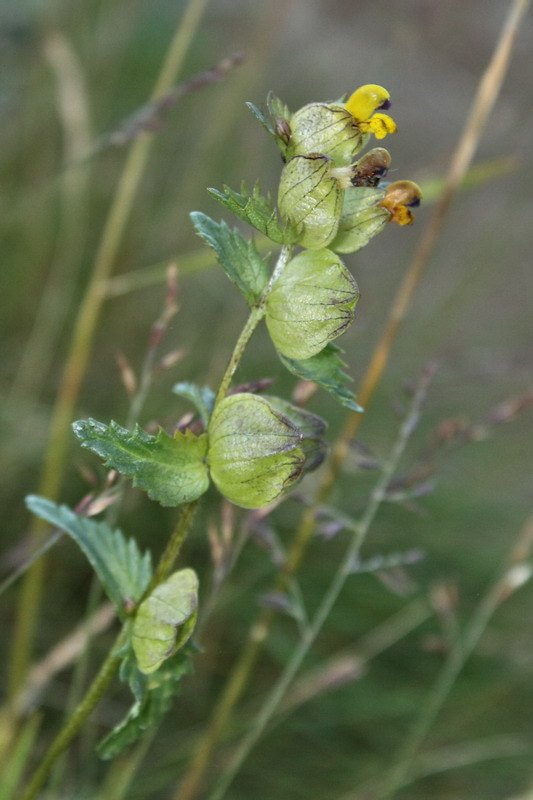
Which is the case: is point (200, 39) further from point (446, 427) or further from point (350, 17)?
point (446, 427)

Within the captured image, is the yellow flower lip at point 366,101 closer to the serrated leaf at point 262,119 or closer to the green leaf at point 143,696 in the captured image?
the serrated leaf at point 262,119

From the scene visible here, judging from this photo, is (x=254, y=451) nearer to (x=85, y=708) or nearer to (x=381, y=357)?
(x=85, y=708)

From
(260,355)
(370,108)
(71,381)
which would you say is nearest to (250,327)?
(370,108)

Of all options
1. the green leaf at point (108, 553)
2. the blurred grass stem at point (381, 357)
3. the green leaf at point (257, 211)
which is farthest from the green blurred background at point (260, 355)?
the green leaf at point (257, 211)

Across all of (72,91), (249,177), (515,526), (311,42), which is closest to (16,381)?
(72,91)

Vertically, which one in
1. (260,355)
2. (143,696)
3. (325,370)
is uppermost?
(260,355)

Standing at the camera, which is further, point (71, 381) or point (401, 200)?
point (71, 381)
